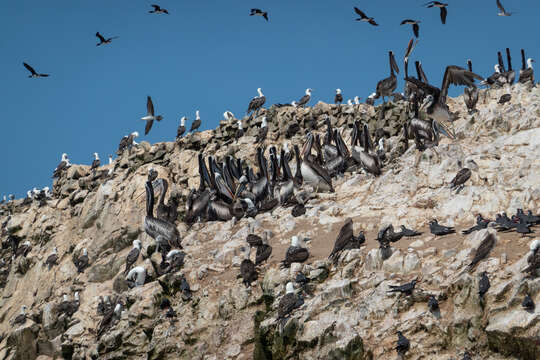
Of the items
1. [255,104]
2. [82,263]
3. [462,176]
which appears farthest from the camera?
[255,104]

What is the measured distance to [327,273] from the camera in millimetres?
13773

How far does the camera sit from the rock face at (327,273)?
10.9 meters

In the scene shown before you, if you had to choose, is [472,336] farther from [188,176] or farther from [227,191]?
[188,176]

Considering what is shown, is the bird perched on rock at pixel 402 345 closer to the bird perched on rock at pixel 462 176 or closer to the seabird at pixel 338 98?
the bird perched on rock at pixel 462 176

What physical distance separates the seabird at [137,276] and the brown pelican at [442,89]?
10.4m

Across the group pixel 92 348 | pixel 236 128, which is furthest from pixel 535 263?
pixel 236 128

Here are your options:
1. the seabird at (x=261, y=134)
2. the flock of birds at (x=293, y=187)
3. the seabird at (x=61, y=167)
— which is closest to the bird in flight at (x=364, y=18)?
the flock of birds at (x=293, y=187)

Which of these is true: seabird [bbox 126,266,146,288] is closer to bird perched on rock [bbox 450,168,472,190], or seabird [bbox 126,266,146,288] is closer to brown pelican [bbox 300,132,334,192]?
brown pelican [bbox 300,132,334,192]

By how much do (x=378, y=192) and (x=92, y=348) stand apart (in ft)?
31.8

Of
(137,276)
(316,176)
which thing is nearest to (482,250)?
(316,176)

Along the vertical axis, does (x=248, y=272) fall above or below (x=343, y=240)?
below

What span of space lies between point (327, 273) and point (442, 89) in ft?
26.7

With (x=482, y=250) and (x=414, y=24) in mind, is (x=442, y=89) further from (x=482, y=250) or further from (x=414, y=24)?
(x=482, y=250)

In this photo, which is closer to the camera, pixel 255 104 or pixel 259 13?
pixel 259 13
